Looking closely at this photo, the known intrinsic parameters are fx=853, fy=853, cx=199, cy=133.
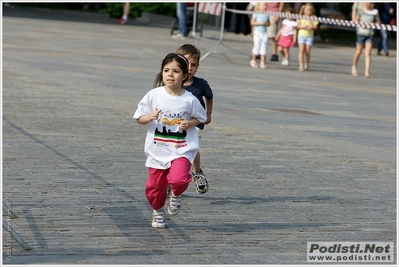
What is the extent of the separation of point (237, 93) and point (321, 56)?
9.93 m

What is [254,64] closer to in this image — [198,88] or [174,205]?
[198,88]

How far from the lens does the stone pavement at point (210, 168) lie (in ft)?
18.6

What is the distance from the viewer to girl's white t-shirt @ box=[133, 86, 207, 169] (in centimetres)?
600

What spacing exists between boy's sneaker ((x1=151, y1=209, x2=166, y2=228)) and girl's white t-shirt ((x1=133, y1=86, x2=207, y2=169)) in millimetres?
322

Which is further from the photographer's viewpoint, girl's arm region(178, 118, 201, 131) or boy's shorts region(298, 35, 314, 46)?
boy's shorts region(298, 35, 314, 46)

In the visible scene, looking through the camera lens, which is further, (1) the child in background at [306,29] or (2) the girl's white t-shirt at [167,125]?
(1) the child in background at [306,29]

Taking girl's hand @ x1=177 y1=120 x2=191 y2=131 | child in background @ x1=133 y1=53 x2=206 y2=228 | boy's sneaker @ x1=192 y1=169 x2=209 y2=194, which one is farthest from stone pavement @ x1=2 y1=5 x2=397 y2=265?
girl's hand @ x1=177 y1=120 x2=191 y2=131

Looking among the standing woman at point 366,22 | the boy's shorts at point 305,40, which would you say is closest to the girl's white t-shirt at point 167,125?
the standing woman at point 366,22

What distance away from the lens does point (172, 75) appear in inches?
235

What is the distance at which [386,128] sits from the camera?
11.2 meters

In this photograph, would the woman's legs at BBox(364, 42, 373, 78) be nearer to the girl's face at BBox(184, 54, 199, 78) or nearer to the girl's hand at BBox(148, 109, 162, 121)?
the girl's face at BBox(184, 54, 199, 78)

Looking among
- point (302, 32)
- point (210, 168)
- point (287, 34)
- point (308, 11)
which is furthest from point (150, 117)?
point (287, 34)

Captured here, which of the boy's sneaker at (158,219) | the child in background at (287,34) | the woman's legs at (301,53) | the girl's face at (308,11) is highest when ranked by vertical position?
the boy's sneaker at (158,219)

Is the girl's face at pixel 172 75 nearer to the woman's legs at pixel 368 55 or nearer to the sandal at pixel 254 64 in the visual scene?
the woman's legs at pixel 368 55
